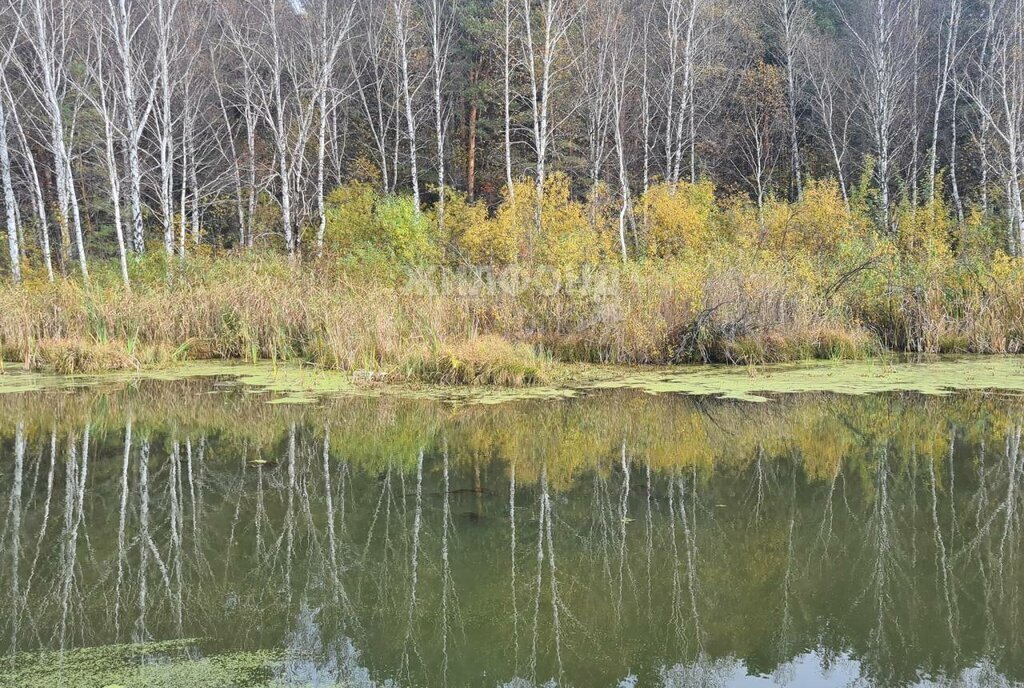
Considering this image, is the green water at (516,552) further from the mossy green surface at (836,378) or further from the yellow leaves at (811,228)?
the yellow leaves at (811,228)

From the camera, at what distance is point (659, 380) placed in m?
9.77

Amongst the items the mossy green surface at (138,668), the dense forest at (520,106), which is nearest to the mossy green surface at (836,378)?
the mossy green surface at (138,668)

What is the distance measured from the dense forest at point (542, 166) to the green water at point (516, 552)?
13.4 feet

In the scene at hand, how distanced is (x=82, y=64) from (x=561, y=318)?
18.7 metres

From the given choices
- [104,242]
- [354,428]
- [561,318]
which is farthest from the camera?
[104,242]

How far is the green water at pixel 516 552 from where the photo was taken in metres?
3.18

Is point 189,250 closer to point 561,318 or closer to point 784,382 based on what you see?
point 561,318

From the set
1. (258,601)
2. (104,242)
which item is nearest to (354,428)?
(258,601)

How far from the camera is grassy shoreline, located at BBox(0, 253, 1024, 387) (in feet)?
35.5

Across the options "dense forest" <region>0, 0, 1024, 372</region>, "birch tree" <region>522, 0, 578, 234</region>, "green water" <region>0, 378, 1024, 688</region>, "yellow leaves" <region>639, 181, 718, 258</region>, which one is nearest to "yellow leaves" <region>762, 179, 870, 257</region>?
"dense forest" <region>0, 0, 1024, 372</region>

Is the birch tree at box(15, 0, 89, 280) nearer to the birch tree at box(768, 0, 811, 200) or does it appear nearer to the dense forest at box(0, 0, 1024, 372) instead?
the dense forest at box(0, 0, 1024, 372)

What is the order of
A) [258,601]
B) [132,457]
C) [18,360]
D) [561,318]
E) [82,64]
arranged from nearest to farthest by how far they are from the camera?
1. [258,601]
2. [132,457]
3. [561,318]
4. [18,360]
5. [82,64]

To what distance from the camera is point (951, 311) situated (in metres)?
12.2

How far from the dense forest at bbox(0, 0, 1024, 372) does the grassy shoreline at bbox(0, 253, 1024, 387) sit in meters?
0.05
